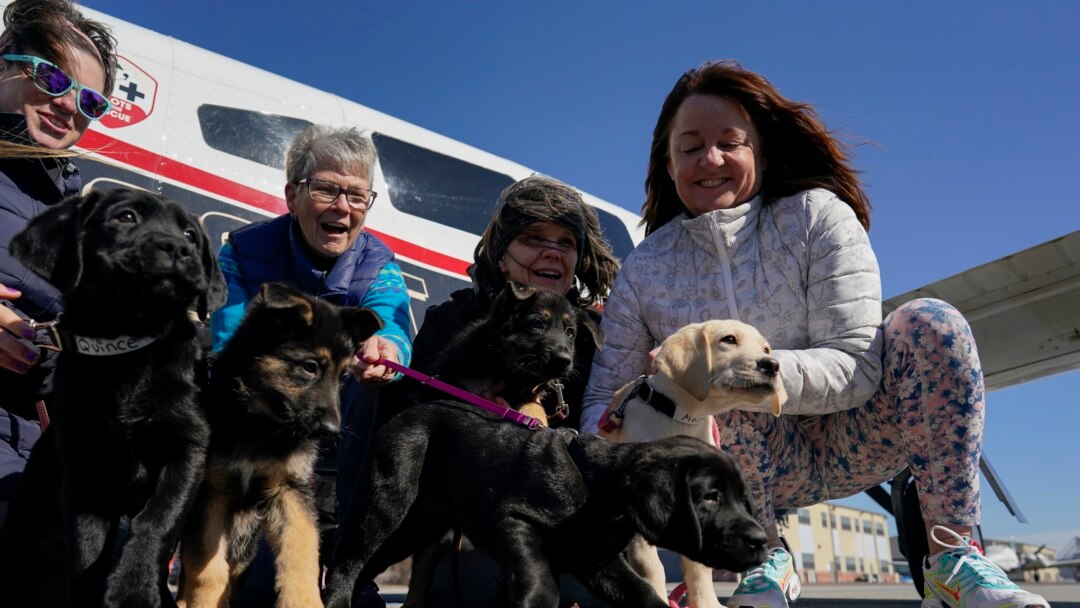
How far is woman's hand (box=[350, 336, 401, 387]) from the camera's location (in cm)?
347

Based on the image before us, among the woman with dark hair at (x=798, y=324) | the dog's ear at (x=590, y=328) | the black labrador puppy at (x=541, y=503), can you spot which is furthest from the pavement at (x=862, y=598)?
the black labrador puppy at (x=541, y=503)

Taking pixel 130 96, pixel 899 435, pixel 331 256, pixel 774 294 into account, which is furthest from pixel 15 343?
pixel 130 96

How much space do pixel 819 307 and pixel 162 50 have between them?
6.92 metres

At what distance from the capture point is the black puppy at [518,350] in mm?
3893

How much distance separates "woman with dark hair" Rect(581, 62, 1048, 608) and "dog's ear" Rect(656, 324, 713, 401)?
316 mm

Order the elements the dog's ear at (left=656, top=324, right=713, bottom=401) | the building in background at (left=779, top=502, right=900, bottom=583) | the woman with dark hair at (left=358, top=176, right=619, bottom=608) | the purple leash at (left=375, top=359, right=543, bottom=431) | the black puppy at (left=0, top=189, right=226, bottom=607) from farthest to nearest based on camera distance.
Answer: the building in background at (left=779, top=502, right=900, bottom=583)
the woman with dark hair at (left=358, top=176, right=619, bottom=608)
the dog's ear at (left=656, top=324, right=713, bottom=401)
the purple leash at (left=375, top=359, right=543, bottom=431)
the black puppy at (left=0, top=189, right=226, bottom=607)

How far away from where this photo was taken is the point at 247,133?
7977 millimetres

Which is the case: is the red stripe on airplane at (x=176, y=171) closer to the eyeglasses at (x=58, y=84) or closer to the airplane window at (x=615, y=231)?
Answer: the eyeglasses at (x=58, y=84)

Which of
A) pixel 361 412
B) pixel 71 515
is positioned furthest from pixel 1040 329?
pixel 71 515

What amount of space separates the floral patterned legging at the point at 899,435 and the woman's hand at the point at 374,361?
5.08 feet

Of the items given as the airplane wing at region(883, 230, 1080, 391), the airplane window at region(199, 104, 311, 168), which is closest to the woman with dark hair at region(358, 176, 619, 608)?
the airplane window at region(199, 104, 311, 168)

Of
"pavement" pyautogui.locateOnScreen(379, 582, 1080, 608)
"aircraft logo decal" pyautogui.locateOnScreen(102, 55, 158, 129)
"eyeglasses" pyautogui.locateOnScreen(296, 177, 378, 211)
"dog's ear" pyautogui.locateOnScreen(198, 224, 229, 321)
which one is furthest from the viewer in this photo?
"aircraft logo decal" pyautogui.locateOnScreen(102, 55, 158, 129)

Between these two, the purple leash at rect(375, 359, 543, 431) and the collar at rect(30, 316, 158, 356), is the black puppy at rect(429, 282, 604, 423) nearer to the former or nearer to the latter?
the purple leash at rect(375, 359, 543, 431)

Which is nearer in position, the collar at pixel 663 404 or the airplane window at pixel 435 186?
the collar at pixel 663 404
